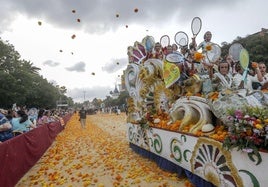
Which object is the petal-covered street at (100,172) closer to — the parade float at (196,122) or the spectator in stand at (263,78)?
the parade float at (196,122)

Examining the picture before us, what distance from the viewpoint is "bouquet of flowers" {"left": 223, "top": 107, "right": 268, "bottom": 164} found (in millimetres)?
4082

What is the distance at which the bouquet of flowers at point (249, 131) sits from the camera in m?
4.08

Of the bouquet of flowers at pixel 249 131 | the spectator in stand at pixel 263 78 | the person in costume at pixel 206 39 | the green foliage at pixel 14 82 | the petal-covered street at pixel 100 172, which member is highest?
the green foliage at pixel 14 82

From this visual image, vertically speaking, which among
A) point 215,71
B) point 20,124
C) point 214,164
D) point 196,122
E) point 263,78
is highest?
point 215,71

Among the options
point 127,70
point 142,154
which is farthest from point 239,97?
point 127,70

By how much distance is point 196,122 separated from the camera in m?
6.83

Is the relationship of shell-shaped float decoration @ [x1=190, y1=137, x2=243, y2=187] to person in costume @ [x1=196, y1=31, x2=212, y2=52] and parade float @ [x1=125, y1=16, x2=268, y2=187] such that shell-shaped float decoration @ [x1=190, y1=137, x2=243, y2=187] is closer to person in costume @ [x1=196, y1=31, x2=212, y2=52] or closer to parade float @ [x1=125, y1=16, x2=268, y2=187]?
parade float @ [x1=125, y1=16, x2=268, y2=187]

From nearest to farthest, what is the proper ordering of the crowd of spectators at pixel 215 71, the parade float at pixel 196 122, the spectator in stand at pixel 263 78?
the parade float at pixel 196 122 < the crowd of spectators at pixel 215 71 < the spectator in stand at pixel 263 78

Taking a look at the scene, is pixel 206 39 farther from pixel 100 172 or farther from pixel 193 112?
pixel 100 172

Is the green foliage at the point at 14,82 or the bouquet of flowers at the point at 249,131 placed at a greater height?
the green foliage at the point at 14,82

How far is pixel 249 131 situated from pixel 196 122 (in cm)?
260

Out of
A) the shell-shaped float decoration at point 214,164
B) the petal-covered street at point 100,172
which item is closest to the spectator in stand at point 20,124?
the petal-covered street at point 100,172

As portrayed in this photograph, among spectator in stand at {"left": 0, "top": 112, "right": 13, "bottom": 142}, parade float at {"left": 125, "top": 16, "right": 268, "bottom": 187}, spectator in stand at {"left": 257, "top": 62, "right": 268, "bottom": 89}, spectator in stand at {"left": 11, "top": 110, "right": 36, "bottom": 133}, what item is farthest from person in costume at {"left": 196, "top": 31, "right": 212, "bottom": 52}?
spectator in stand at {"left": 11, "top": 110, "right": 36, "bottom": 133}

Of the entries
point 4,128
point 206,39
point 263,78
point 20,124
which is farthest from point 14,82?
point 263,78
